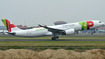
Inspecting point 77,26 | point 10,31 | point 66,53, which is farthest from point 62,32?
point 66,53

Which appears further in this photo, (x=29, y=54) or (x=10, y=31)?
(x=10, y=31)

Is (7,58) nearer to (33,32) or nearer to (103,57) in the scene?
(103,57)

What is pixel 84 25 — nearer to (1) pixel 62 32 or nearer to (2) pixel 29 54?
(1) pixel 62 32

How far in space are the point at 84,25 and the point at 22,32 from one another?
17619mm

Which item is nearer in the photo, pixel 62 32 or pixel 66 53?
pixel 66 53

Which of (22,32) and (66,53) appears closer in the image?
(66,53)

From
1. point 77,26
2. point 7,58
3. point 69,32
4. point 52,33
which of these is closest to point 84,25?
point 77,26

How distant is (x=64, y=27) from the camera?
131 feet

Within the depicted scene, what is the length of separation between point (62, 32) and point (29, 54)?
2550cm

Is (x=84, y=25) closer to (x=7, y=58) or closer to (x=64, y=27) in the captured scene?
(x=64, y=27)

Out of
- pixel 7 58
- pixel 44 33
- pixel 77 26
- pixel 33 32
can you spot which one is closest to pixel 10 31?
pixel 33 32

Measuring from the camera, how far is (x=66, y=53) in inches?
543

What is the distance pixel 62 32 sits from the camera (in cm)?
3884

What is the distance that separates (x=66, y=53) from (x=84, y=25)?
85.9 ft
